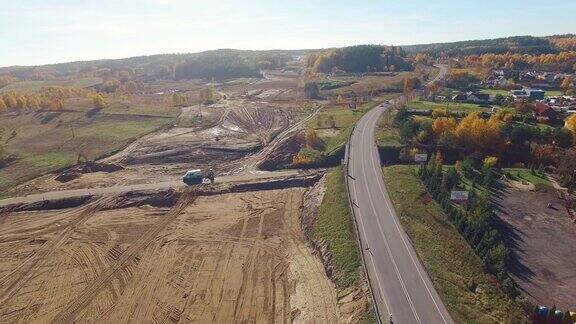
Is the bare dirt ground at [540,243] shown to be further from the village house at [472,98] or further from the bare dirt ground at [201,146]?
the village house at [472,98]

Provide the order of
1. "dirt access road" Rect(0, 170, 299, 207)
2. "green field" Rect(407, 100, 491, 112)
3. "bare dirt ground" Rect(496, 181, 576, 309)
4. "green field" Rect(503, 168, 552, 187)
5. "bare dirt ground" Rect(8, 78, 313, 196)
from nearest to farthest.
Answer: "bare dirt ground" Rect(496, 181, 576, 309)
"green field" Rect(503, 168, 552, 187)
"dirt access road" Rect(0, 170, 299, 207)
"bare dirt ground" Rect(8, 78, 313, 196)
"green field" Rect(407, 100, 491, 112)

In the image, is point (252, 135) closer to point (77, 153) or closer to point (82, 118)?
point (77, 153)

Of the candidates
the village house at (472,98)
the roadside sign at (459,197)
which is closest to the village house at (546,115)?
the village house at (472,98)

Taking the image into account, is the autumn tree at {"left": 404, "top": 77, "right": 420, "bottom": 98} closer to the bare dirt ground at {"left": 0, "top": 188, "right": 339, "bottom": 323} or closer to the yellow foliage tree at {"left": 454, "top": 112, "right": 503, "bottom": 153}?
the yellow foliage tree at {"left": 454, "top": 112, "right": 503, "bottom": 153}

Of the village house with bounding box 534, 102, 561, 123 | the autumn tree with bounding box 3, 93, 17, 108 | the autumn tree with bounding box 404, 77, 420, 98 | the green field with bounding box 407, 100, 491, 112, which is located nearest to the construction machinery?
the green field with bounding box 407, 100, 491, 112

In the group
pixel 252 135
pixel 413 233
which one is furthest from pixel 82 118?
pixel 413 233
